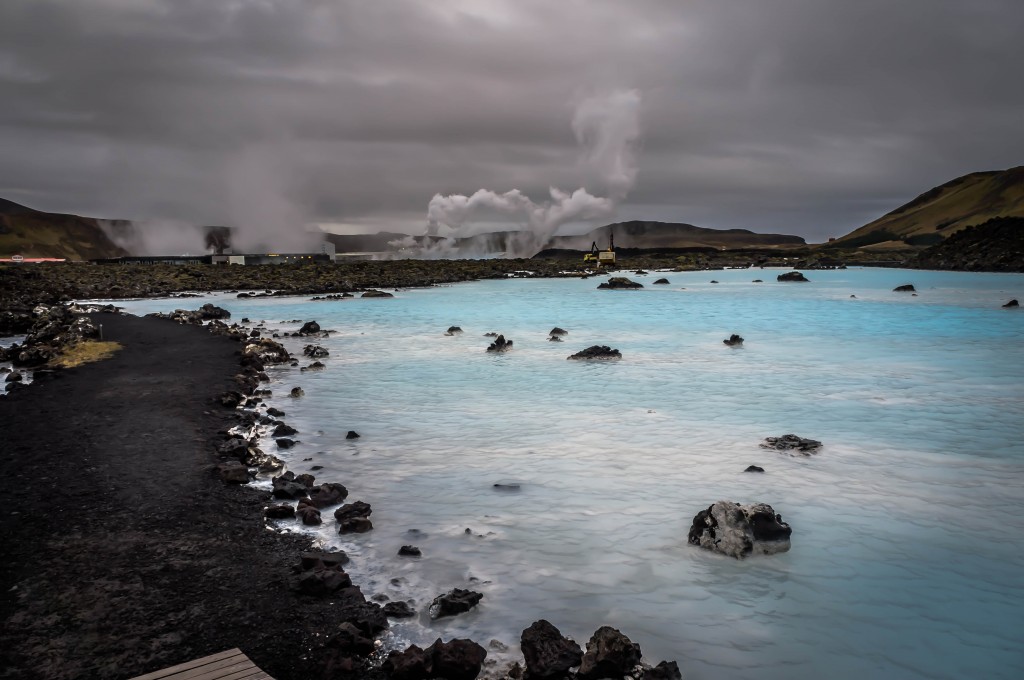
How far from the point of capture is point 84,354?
63.5ft

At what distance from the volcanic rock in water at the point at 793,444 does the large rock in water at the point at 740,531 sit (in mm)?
4484

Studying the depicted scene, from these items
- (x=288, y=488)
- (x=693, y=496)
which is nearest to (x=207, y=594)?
(x=288, y=488)

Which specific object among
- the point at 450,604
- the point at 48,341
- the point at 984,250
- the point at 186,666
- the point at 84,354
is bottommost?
the point at 450,604

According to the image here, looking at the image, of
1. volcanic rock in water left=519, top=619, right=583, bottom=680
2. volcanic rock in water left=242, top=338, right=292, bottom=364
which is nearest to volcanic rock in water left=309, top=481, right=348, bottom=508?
volcanic rock in water left=519, top=619, right=583, bottom=680

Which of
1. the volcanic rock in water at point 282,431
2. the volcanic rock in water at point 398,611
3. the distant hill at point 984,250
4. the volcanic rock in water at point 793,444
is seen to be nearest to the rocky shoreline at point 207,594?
the volcanic rock in water at point 398,611

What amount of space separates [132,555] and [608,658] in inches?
191

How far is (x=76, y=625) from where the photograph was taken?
215 inches

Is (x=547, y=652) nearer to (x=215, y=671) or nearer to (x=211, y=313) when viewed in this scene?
(x=215, y=671)

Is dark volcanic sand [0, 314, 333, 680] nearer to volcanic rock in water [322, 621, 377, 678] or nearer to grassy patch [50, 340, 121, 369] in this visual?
volcanic rock in water [322, 621, 377, 678]

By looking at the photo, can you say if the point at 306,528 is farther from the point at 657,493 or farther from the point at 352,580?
the point at 657,493

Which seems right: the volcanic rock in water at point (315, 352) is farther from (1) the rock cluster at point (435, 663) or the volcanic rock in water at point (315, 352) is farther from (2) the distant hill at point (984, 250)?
(2) the distant hill at point (984, 250)

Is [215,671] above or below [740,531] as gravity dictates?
above

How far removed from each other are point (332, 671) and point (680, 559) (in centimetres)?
412

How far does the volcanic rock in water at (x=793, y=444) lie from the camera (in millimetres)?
12062
